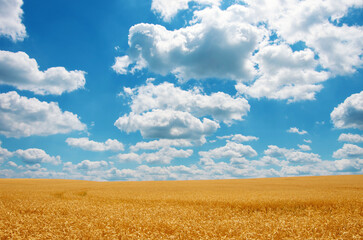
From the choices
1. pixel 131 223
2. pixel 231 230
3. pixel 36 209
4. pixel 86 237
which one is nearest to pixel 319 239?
pixel 231 230

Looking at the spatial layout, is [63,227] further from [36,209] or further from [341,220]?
[341,220]

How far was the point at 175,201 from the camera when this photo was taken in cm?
1648

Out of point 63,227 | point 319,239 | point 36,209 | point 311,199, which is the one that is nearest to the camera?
point 319,239

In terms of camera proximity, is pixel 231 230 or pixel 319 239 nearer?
pixel 319 239

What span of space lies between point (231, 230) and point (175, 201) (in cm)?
849

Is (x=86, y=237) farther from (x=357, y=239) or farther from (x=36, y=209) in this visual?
(x=357, y=239)

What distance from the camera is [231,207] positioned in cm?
1476

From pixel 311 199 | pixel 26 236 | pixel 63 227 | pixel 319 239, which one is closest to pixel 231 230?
pixel 319 239

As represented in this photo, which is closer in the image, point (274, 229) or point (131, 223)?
point (274, 229)

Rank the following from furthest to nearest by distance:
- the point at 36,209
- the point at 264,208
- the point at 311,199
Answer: the point at 311,199 → the point at 264,208 → the point at 36,209

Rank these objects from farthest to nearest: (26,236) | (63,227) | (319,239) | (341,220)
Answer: (341,220) < (63,227) < (26,236) < (319,239)

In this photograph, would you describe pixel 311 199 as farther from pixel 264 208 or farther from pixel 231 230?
pixel 231 230

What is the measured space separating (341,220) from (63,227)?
36.5 ft

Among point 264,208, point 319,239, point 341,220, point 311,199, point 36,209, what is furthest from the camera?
point 311,199
